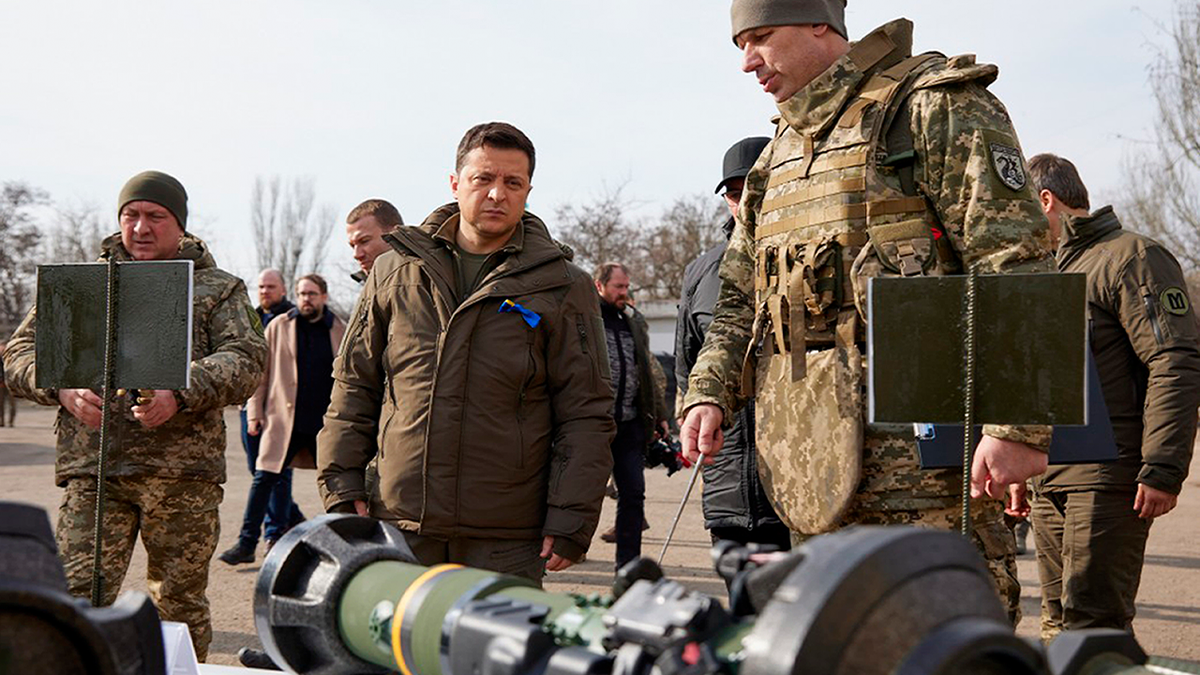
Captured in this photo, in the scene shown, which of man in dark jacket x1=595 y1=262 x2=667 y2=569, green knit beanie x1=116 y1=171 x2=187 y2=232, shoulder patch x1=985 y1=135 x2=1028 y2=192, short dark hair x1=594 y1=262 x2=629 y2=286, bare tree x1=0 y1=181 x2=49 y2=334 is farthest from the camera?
bare tree x1=0 y1=181 x2=49 y2=334

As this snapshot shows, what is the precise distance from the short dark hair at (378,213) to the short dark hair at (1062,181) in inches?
135

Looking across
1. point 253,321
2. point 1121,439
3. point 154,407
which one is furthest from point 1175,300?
point 154,407

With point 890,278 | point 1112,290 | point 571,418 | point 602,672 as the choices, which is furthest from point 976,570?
point 1112,290

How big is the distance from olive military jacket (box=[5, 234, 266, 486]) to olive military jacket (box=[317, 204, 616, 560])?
0.85 metres

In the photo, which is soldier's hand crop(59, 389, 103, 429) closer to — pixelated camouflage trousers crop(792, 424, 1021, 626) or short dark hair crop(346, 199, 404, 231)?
short dark hair crop(346, 199, 404, 231)

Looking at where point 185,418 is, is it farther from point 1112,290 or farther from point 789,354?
point 1112,290

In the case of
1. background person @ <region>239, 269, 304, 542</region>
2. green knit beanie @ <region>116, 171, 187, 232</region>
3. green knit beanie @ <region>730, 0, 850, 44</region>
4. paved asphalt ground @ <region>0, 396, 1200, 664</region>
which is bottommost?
paved asphalt ground @ <region>0, 396, 1200, 664</region>

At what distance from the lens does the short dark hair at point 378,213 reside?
657 centimetres

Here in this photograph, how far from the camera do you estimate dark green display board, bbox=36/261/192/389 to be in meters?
3.33

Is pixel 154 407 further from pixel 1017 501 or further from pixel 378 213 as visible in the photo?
pixel 1017 501

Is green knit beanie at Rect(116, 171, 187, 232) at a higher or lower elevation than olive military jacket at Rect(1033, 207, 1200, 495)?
higher

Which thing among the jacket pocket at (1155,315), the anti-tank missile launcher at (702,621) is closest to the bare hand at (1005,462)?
the anti-tank missile launcher at (702,621)

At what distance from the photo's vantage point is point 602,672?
1.28 meters

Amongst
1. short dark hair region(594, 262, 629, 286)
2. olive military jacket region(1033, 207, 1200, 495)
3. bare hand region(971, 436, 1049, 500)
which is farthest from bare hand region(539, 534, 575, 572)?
short dark hair region(594, 262, 629, 286)
